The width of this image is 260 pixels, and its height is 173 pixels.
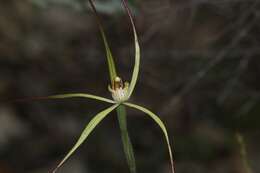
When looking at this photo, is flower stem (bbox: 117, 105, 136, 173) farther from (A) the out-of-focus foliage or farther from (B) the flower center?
(A) the out-of-focus foliage

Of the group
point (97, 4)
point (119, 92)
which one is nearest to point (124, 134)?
point (119, 92)

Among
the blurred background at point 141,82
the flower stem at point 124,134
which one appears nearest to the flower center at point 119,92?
the flower stem at point 124,134

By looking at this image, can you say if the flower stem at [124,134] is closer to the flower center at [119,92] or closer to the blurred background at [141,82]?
the flower center at [119,92]

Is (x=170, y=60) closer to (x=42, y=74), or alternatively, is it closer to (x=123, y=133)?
(x=42, y=74)

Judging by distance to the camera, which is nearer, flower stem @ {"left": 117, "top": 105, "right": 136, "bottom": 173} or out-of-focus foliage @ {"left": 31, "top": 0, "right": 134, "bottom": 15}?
flower stem @ {"left": 117, "top": 105, "right": 136, "bottom": 173}

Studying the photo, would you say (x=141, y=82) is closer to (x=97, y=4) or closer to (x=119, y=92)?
(x=97, y=4)

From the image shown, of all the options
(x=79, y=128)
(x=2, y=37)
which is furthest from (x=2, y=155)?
(x=2, y=37)

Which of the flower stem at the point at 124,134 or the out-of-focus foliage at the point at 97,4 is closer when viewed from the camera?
the flower stem at the point at 124,134

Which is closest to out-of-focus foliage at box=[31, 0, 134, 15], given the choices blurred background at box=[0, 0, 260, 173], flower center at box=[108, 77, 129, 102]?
blurred background at box=[0, 0, 260, 173]
